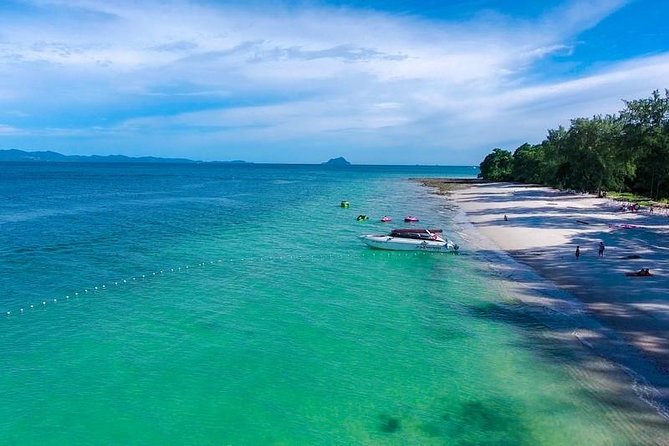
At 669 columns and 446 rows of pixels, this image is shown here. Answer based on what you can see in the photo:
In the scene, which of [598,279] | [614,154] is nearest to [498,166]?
[614,154]

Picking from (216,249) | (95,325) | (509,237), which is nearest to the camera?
(95,325)

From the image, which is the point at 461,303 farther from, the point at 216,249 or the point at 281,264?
the point at 216,249

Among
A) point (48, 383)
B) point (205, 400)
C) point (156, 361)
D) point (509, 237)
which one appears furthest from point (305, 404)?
point (509, 237)

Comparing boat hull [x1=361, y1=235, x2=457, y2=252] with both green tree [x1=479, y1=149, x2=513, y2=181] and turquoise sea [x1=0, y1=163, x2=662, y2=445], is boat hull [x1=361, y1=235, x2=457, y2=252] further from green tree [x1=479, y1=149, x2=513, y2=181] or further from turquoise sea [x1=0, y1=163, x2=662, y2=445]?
green tree [x1=479, y1=149, x2=513, y2=181]

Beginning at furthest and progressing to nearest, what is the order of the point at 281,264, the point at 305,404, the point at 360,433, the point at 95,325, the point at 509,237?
the point at 509,237
the point at 281,264
the point at 95,325
the point at 305,404
the point at 360,433

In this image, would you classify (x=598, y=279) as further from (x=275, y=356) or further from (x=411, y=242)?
(x=275, y=356)

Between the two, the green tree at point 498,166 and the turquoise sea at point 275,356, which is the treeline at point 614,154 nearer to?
the green tree at point 498,166

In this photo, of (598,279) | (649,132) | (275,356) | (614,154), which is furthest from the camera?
(614,154)

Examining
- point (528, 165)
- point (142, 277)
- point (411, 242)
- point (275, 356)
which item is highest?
point (528, 165)
